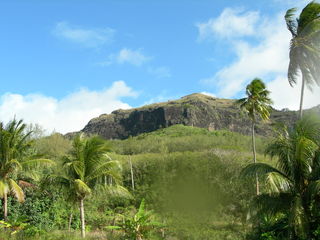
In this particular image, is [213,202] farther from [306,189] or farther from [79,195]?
[306,189]

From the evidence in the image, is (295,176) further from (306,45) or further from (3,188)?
(3,188)

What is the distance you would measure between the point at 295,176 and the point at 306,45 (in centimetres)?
699

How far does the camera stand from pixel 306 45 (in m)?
14.8

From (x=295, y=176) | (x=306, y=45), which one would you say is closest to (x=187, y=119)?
(x=306, y=45)

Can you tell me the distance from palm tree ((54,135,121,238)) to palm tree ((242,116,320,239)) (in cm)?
681

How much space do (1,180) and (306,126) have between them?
13.0 meters

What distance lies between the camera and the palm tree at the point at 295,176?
974 cm

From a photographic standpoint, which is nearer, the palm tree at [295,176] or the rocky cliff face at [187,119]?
the palm tree at [295,176]

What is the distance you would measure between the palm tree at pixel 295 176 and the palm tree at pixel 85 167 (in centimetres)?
681

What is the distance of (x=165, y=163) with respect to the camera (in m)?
30.1

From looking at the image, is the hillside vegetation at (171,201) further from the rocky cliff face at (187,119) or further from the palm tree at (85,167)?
the rocky cliff face at (187,119)

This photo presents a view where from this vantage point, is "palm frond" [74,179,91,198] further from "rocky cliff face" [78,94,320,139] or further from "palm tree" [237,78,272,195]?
"rocky cliff face" [78,94,320,139]

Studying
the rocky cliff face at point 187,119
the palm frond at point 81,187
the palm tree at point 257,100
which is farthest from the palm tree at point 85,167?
the rocky cliff face at point 187,119

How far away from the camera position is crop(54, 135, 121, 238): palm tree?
14.9 metres
